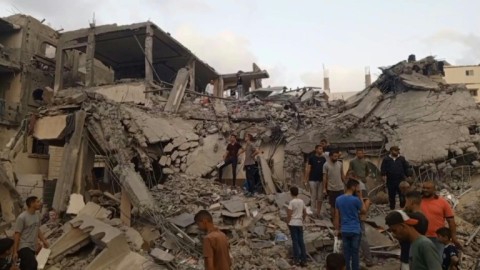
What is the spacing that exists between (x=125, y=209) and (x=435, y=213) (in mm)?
6310

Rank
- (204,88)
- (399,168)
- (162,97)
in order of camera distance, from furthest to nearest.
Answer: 1. (204,88)
2. (162,97)
3. (399,168)

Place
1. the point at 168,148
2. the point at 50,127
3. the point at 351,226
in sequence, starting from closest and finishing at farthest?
1. the point at 351,226
2. the point at 50,127
3. the point at 168,148

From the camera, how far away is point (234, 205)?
8281 millimetres

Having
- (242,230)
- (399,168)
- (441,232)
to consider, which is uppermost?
(399,168)

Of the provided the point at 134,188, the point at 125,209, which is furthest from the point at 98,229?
the point at 134,188

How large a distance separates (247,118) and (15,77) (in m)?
14.7

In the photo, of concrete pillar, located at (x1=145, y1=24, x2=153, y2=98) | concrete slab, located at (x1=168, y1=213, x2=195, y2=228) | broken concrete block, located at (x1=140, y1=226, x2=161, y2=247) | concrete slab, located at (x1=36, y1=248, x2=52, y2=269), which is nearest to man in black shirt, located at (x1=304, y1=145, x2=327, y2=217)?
concrete slab, located at (x1=168, y1=213, x2=195, y2=228)

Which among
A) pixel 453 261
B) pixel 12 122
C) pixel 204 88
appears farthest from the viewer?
pixel 204 88

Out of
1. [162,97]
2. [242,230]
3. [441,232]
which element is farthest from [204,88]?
[441,232]

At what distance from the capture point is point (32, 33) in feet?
68.8

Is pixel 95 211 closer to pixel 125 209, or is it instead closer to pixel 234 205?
pixel 125 209

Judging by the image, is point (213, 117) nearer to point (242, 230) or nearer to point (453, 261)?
point (242, 230)

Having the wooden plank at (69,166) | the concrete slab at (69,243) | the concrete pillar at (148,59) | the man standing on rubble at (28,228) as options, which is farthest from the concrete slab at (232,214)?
the concrete pillar at (148,59)

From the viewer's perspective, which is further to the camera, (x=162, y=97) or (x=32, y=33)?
(x=32, y=33)
